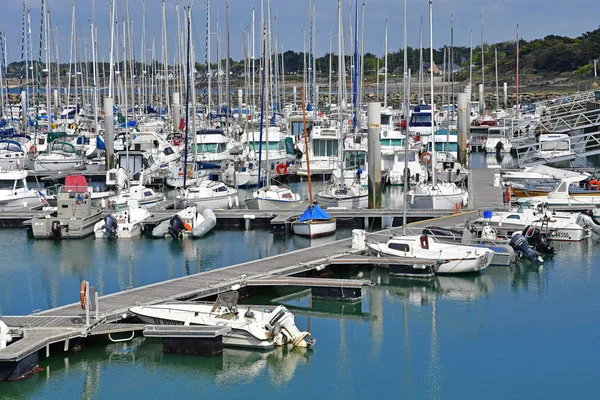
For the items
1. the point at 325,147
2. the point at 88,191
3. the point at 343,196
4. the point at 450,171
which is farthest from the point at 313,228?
the point at 325,147

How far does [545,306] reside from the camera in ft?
95.0

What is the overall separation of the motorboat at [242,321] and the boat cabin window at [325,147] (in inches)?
1165

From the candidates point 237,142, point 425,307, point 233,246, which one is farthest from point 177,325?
point 237,142

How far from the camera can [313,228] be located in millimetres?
36938

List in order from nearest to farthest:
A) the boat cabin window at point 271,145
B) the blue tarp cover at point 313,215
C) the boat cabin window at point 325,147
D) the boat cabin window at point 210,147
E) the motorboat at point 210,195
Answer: the blue tarp cover at point 313,215 → the motorboat at point 210,195 → the boat cabin window at point 325,147 → the boat cabin window at point 271,145 → the boat cabin window at point 210,147

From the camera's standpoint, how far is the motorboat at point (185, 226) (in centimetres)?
3831

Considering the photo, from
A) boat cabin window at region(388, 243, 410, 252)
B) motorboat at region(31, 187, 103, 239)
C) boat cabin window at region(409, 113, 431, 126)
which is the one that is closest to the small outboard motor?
motorboat at region(31, 187, 103, 239)

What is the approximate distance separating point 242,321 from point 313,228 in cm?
1354

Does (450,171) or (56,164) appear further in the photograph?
(56,164)

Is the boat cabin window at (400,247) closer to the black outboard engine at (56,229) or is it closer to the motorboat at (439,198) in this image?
the motorboat at (439,198)

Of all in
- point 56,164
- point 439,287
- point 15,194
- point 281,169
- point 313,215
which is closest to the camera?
point 439,287

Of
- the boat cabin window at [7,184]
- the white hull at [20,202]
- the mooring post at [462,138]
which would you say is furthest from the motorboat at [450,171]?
the boat cabin window at [7,184]

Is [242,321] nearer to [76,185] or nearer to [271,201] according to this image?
[271,201]

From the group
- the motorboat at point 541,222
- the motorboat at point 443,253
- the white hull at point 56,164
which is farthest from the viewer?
the white hull at point 56,164
